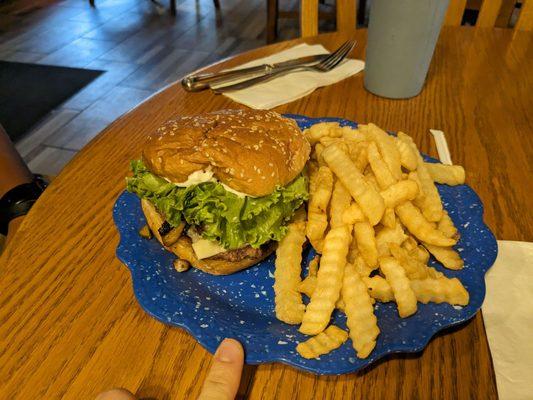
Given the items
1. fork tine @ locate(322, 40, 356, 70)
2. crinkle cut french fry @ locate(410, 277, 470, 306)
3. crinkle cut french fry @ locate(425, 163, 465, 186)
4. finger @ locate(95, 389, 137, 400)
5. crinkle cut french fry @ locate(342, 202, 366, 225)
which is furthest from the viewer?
fork tine @ locate(322, 40, 356, 70)

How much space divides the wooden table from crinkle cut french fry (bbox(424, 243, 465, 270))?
16 cm

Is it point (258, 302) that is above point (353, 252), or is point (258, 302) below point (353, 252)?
below

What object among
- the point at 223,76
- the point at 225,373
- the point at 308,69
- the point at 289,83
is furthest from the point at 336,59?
the point at 225,373

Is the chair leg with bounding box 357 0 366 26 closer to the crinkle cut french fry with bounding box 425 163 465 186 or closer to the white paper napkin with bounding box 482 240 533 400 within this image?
the crinkle cut french fry with bounding box 425 163 465 186

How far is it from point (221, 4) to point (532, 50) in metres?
6.26

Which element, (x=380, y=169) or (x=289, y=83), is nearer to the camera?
(x=380, y=169)

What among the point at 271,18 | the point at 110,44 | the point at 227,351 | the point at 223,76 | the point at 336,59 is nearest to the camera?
the point at 227,351

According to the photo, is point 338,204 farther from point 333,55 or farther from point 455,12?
point 455,12

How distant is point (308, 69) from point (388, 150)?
1.16 m

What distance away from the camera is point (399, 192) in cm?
118

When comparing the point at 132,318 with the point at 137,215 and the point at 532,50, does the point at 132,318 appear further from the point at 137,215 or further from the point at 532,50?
the point at 532,50

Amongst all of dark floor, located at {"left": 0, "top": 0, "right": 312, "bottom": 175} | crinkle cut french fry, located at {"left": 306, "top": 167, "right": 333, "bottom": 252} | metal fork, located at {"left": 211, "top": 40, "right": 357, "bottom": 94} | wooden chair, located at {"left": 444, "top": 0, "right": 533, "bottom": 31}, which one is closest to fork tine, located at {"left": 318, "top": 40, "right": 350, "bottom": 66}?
metal fork, located at {"left": 211, "top": 40, "right": 357, "bottom": 94}

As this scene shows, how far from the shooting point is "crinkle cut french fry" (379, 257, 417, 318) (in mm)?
1032

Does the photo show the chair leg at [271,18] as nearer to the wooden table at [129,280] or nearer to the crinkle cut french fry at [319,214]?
the wooden table at [129,280]
